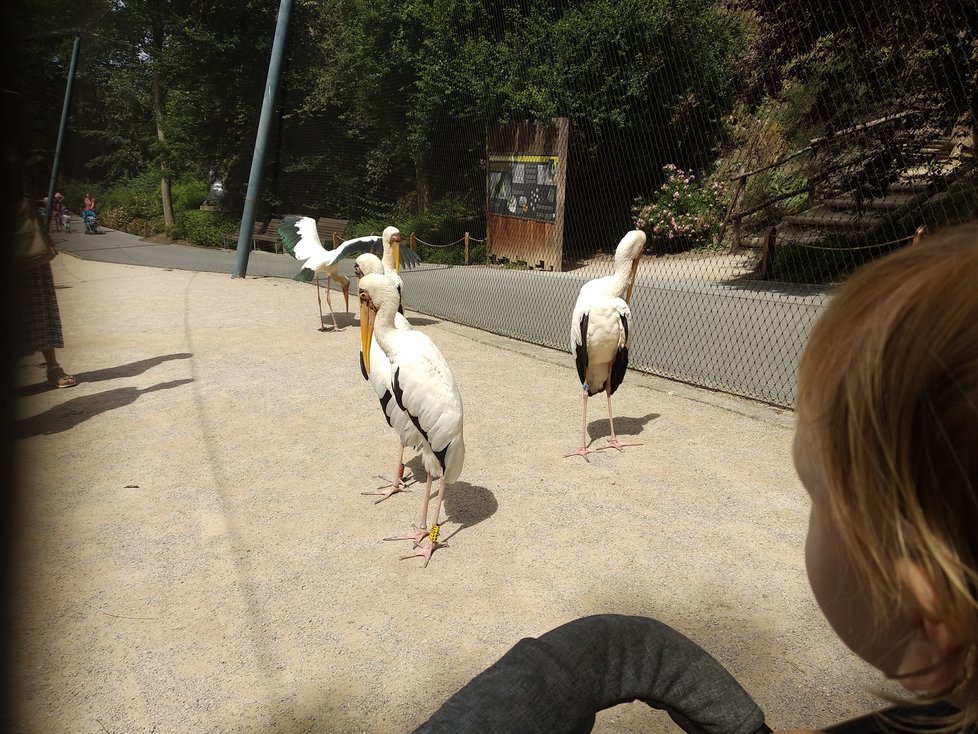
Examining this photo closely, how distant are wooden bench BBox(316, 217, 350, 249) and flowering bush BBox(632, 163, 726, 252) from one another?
6090mm

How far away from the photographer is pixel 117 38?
Result: 1.21 m

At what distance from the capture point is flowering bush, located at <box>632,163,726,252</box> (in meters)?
5.81

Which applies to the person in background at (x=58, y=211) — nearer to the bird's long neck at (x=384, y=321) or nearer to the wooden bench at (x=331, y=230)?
the bird's long neck at (x=384, y=321)

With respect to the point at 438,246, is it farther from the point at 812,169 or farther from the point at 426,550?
the point at 426,550

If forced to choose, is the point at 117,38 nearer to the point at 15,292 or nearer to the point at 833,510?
the point at 15,292

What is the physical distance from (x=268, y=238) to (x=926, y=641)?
13406 millimetres

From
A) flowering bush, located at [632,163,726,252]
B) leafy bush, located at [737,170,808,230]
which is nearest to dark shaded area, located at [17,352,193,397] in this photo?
flowering bush, located at [632,163,726,252]

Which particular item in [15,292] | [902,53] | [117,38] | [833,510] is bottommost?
[833,510]

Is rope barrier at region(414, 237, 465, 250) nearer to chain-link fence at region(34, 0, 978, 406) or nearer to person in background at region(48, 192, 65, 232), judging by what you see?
chain-link fence at region(34, 0, 978, 406)

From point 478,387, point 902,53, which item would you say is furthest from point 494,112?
point 902,53

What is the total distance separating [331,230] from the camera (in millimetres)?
11156

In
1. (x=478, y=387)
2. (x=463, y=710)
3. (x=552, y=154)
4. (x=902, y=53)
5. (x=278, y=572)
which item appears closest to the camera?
(x=463, y=710)

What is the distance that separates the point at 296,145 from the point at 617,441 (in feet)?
30.4

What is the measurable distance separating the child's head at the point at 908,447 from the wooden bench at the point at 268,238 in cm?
1290
